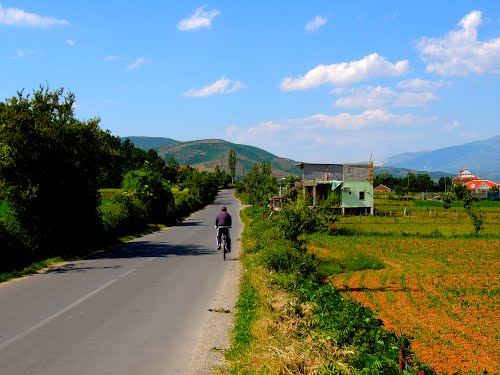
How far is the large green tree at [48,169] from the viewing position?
738 inches

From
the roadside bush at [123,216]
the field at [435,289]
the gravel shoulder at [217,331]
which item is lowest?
the field at [435,289]

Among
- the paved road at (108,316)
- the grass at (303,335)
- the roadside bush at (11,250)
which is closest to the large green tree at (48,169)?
the roadside bush at (11,250)

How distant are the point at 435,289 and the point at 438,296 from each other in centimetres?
137

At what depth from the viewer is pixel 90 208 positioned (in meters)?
23.4

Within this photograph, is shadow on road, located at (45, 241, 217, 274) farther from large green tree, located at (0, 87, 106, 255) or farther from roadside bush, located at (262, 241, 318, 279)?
roadside bush, located at (262, 241, 318, 279)

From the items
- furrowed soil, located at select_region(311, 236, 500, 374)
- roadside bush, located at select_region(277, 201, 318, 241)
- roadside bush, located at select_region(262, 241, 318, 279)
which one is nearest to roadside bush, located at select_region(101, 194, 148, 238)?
roadside bush, located at select_region(277, 201, 318, 241)

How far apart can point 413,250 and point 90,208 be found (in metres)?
18.6

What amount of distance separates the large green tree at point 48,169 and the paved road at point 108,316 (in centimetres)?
263

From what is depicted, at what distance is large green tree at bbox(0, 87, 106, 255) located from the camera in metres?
18.8

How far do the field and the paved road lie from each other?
14.7 feet

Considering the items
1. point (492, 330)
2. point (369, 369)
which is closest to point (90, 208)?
point (492, 330)

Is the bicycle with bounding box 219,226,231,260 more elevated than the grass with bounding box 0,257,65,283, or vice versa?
the bicycle with bounding box 219,226,231,260

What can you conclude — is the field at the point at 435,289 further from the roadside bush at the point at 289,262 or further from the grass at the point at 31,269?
the grass at the point at 31,269

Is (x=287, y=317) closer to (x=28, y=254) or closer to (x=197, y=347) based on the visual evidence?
(x=197, y=347)
